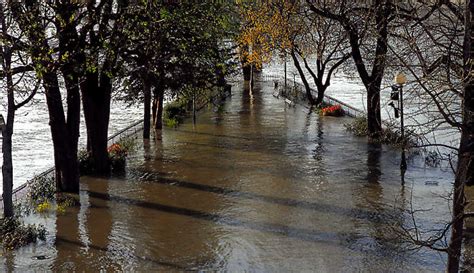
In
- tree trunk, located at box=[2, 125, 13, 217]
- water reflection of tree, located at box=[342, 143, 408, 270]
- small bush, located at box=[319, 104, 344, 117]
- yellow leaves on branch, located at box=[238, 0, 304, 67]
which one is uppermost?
yellow leaves on branch, located at box=[238, 0, 304, 67]

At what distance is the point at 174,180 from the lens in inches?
733

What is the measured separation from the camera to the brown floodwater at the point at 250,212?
12047mm

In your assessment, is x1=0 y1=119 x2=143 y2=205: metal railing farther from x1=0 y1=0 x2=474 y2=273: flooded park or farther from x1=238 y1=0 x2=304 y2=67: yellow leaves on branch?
x1=238 y1=0 x2=304 y2=67: yellow leaves on branch

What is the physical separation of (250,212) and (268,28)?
778 inches

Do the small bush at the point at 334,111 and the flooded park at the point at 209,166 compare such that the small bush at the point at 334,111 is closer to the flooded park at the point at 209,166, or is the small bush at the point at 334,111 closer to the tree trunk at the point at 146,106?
the flooded park at the point at 209,166

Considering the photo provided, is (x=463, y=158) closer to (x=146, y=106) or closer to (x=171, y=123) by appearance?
(x=146, y=106)

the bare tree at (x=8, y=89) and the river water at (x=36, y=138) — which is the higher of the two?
the bare tree at (x=8, y=89)

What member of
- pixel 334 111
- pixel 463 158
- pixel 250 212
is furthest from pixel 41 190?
pixel 334 111

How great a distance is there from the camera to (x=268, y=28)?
109 feet

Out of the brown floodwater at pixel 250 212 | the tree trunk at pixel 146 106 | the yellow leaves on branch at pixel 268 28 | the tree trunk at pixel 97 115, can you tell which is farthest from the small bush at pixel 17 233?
the yellow leaves on branch at pixel 268 28

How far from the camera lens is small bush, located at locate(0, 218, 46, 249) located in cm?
1284

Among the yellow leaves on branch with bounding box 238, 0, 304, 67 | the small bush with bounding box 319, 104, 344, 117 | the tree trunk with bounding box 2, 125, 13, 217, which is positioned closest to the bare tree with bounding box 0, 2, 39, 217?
the tree trunk with bounding box 2, 125, 13, 217

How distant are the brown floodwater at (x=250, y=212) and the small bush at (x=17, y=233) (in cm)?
23

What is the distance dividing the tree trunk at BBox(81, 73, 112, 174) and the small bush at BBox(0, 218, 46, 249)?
5916 mm
